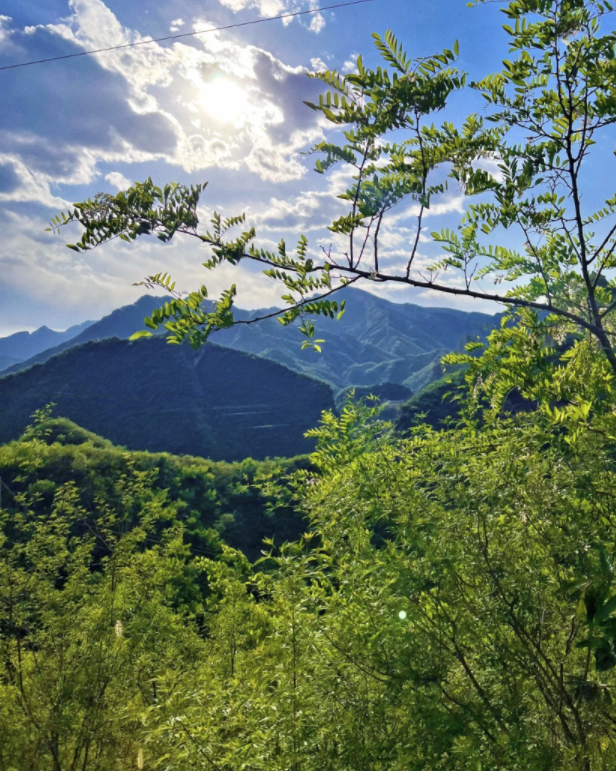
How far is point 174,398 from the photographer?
221 ft

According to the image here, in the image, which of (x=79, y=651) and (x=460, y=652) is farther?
(x=79, y=651)

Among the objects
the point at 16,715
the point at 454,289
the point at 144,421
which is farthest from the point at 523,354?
the point at 144,421

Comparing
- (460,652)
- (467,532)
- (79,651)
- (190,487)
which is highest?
(467,532)

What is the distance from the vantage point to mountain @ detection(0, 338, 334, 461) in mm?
55938

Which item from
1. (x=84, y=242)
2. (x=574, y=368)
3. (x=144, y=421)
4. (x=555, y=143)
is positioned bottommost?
(x=144, y=421)

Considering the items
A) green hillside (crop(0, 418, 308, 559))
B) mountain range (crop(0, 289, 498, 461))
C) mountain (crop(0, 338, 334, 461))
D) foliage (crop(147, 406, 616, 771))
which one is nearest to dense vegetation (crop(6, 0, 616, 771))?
foliage (crop(147, 406, 616, 771))

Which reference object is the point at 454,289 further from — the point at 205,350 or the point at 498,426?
the point at 205,350

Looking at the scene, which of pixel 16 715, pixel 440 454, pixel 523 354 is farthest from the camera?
pixel 16 715

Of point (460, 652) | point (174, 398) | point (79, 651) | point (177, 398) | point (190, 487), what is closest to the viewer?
point (460, 652)

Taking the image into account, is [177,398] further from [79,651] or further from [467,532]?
[467,532]

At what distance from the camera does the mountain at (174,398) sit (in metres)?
55.9

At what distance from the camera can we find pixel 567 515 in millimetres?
2219

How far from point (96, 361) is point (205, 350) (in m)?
20.3

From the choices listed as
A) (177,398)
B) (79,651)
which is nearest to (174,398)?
(177,398)
